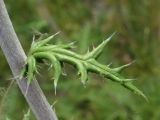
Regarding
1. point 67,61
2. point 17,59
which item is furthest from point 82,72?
point 17,59

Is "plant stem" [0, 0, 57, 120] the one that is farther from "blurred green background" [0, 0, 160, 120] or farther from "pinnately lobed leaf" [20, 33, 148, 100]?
"blurred green background" [0, 0, 160, 120]

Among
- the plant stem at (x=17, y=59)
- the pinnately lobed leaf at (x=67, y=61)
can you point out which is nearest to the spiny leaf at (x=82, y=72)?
the pinnately lobed leaf at (x=67, y=61)

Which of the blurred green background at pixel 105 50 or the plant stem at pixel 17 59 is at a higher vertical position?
the plant stem at pixel 17 59

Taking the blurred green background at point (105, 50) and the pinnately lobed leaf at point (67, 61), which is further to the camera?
the blurred green background at point (105, 50)

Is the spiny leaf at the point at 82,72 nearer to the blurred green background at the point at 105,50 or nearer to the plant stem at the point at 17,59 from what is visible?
the plant stem at the point at 17,59

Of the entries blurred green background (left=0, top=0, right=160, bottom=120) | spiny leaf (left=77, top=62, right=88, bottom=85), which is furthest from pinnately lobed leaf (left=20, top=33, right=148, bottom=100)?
blurred green background (left=0, top=0, right=160, bottom=120)

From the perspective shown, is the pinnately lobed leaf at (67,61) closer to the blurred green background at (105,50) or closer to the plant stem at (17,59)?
the plant stem at (17,59)

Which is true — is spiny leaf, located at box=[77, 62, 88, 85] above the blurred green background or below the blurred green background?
above

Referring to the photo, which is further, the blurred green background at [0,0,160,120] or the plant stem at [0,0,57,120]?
the blurred green background at [0,0,160,120]
